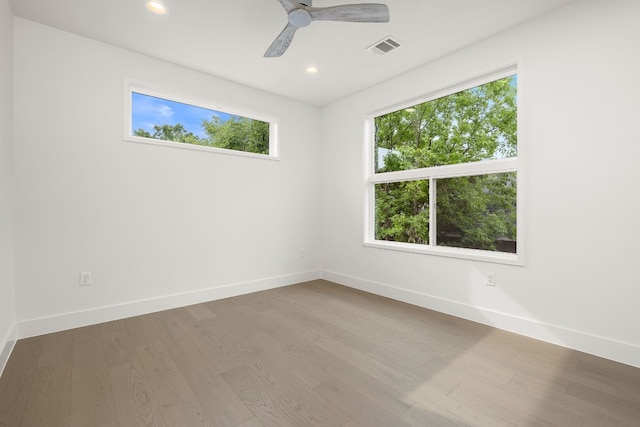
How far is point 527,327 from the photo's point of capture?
8.30ft

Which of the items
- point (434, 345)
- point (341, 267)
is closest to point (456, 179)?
point (434, 345)

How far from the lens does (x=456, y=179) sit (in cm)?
314

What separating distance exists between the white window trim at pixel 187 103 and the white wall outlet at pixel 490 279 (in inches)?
115

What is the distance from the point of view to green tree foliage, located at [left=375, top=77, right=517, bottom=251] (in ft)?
9.19

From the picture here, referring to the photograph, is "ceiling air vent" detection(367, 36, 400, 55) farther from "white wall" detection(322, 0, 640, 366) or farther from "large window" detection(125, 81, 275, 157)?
"large window" detection(125, 81, 275, 157)

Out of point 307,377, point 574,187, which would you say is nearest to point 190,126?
point 307,377

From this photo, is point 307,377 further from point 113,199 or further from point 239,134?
point 239,134

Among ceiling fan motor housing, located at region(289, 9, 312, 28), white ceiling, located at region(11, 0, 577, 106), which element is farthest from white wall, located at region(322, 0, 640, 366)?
ceiling fan motor housing, located at region(289, 9, 312, 28)

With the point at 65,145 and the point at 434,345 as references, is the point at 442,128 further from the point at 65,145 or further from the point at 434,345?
the point at 65,145

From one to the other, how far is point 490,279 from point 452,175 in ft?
3.63

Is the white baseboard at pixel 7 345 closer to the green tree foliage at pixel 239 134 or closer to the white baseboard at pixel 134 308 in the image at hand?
the white baseboard at pixel 134 308

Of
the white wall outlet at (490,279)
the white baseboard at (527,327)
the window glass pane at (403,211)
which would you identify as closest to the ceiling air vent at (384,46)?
the window glass pane at (403,211)

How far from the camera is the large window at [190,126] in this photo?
3107 mm

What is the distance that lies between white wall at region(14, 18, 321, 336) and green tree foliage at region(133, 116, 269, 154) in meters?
0.18
